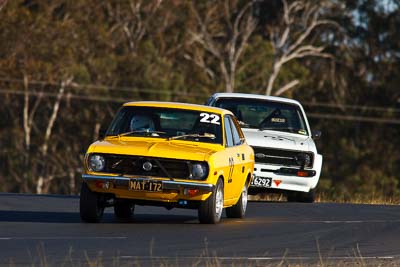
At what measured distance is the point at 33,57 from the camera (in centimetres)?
5034

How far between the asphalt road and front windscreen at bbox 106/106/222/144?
3.42 feet

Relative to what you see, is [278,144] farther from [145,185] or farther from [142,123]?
[145,185]

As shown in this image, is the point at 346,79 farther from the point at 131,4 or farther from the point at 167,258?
the point at 167,258

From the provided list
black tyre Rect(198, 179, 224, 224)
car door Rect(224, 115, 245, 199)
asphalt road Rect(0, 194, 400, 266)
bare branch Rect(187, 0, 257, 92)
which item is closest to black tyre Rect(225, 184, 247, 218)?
asphalt road Rect(0, 194, 400, 266)

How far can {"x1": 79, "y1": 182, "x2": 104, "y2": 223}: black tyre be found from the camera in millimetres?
13478

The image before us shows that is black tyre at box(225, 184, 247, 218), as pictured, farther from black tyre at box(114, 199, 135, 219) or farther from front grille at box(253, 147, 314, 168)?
front grille at box(253, 147, 314, 168)

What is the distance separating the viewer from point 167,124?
48.0 feet

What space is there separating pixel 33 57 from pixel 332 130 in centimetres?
1671

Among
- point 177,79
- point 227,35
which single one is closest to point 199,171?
point 177,79

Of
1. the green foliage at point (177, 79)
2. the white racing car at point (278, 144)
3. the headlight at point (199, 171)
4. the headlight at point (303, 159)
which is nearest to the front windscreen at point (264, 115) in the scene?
the white racing car at point (278, 144)

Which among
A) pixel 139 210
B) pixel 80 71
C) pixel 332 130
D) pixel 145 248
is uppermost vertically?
pixel 145 248

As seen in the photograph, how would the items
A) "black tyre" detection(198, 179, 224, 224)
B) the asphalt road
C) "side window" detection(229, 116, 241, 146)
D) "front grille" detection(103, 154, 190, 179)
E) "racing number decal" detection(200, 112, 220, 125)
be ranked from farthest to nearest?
"side window" detection(229, 116, 241, 146), "racing number decal" detection(200, 112, 220, 125), "black tyre" detection(198, 179, 224, 224), "front grille" detection(103, 154, 190, 179), the asphalt road

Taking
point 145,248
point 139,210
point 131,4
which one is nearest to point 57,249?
point 145,248

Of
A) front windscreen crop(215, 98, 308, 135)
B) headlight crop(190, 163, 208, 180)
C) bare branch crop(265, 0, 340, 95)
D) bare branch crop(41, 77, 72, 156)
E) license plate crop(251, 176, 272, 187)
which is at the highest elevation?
headlight crop(190, 163, 208, 180)
